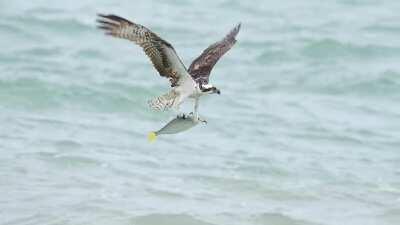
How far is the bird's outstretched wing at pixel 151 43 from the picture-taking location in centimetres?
794

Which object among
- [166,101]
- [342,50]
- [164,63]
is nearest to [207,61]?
[166,101]

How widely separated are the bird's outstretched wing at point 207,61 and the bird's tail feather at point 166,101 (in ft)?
0.90

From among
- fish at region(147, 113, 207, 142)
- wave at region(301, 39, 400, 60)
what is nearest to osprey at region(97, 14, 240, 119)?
fish at region(147, 113, 207, 142)

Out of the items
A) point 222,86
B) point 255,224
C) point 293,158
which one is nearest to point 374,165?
point 293,158

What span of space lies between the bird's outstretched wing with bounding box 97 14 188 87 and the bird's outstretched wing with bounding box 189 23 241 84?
37cm

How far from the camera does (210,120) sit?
14633 mm

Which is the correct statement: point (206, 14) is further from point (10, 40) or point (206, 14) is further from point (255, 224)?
point (255, 224)

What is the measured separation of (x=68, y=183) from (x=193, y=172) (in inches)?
63.2

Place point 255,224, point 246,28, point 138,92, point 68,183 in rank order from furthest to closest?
point 246,28 → point 138,92 → point 68,183 → point 255,224

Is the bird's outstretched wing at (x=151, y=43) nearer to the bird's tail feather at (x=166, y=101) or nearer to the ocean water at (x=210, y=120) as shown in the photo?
the bird's tail feather at (x=166, y=101)

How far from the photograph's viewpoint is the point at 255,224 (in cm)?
1088

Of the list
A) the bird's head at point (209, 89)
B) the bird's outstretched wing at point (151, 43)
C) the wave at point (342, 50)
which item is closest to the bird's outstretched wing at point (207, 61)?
the bird's head at point (209, 89)

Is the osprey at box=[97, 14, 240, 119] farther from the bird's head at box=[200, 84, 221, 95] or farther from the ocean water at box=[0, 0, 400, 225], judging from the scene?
the ocean water at box=[0, 0, 400, 225]

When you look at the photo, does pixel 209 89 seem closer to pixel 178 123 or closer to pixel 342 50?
pixel 178 123
